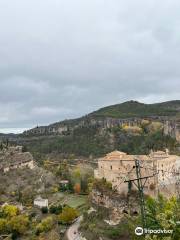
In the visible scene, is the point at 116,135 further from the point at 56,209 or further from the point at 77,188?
the point at 56,209

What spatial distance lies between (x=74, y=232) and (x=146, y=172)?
29.0ft

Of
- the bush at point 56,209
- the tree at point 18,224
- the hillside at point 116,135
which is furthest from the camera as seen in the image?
the hillside at point 116,135

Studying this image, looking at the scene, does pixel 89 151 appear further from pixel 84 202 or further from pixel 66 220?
pixel 66 220

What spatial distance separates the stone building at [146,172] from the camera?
4450 cm

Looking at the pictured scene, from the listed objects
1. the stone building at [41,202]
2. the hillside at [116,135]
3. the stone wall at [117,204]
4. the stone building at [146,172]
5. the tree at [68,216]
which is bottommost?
the tree at [68,216]

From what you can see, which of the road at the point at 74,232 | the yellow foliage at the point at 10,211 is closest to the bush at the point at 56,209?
the yellow foliage at the point at 10,211

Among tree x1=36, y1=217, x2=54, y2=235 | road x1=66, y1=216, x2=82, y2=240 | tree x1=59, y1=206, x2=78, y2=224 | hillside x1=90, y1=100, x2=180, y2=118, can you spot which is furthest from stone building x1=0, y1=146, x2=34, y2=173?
hillside x1=90, y1=100, x2=180, y2=118

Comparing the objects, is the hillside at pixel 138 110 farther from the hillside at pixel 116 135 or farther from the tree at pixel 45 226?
the tree at pixel 45 226

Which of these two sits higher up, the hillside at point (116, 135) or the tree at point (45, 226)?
the hillside at point (116, 135)

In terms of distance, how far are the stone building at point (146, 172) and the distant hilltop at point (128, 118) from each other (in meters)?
43.0

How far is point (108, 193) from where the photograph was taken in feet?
151

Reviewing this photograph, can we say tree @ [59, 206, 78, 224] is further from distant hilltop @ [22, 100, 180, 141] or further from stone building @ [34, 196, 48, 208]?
distant hilltop @ [22, 100, 180, 141]

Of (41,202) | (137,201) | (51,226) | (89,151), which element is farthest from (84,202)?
(89,151)

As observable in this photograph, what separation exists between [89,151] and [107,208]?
147 feet
